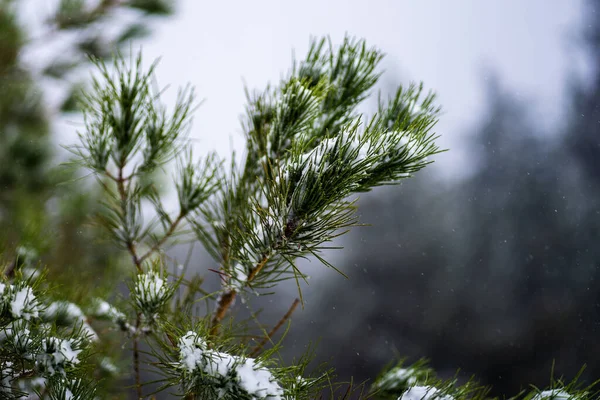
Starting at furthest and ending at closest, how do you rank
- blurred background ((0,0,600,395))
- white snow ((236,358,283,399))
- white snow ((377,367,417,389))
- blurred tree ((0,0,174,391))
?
blurred background ((0,0,600,395)), blurred tree ((0,0,174,391)), white snow ((377,367,417,389)), white snow ((236,358,283,399))

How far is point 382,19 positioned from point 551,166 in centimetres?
998

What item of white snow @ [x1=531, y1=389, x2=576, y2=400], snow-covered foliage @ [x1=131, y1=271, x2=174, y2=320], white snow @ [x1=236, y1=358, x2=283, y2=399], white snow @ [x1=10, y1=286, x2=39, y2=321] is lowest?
white snow @ [x1=531, y1=389, x2=576, y2=400]

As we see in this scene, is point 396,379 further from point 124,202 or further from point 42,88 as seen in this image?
point 42,88

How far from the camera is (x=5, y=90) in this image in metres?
1.38

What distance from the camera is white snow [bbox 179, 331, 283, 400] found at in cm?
32

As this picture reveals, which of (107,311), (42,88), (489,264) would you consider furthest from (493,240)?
(107,311)

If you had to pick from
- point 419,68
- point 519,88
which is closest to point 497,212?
point 519,88

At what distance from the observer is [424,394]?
Result: 1.15 feet

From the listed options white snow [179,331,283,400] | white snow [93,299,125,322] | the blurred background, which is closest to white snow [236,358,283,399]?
white snow [179,331,283,400]

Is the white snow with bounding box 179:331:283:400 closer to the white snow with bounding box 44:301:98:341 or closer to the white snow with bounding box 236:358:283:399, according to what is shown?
the white snow with bounding box 236:358:283:399

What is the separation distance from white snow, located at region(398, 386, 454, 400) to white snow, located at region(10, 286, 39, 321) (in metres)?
0.33

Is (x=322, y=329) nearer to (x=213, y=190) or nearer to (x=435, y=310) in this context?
(x=435, y=310)

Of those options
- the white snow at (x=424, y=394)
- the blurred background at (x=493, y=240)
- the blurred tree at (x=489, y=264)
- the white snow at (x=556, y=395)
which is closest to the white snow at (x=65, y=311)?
the white snow at (x=424, y=394)

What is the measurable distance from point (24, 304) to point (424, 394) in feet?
1.16
